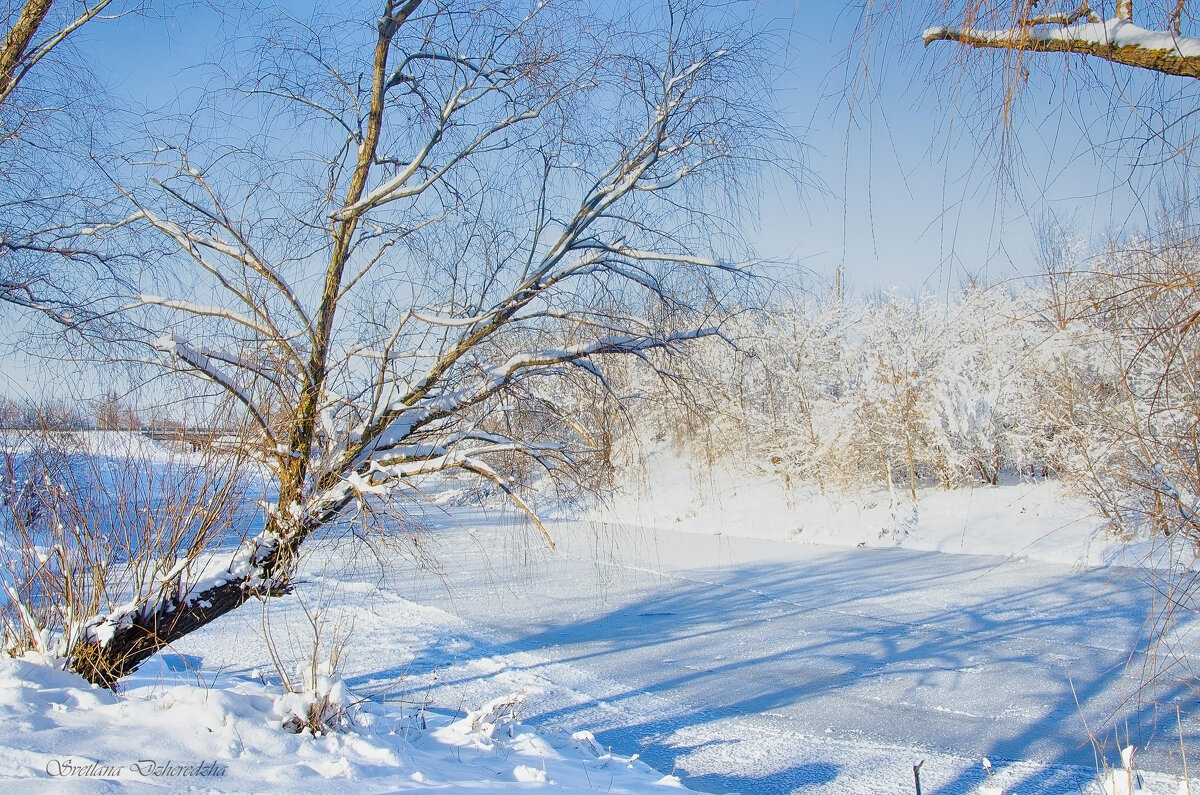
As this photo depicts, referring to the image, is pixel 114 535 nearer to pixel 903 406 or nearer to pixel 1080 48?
pixel 1080 48

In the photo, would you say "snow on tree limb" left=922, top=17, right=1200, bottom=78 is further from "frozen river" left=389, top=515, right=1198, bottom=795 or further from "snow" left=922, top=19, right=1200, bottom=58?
"frozen river" left=389, top=515, right=1198, bottom=795

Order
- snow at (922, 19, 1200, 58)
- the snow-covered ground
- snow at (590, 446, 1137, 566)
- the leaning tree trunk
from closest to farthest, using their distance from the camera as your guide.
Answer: snow at (922, 19, 1200, 58) < the snow-covered ground < the leaning tree trunk < snow at (590, 446, 1137, 566)

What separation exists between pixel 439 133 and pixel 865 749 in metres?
4.52

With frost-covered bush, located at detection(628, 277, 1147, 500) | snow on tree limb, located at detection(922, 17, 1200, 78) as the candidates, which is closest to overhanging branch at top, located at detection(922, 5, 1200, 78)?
snow on tree limb, located at detection(922, 17, 1200, 78)

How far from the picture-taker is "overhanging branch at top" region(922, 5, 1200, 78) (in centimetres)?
112

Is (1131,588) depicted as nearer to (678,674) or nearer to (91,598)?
(678,674)

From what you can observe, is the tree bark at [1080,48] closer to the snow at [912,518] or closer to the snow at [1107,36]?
the snow at [1107,36]

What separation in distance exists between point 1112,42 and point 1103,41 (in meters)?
0.01

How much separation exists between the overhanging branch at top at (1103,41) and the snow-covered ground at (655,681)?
1364 mm

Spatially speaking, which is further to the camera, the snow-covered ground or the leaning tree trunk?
the leaning tree trunk

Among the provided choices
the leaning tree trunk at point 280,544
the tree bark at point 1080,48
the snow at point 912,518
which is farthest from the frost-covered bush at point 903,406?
the tree bark at point 1080,48

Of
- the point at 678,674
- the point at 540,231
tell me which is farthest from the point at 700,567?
the point at 540,231

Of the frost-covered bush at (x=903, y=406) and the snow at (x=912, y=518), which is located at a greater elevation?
the frost-covered bush at (x=903, y=406)

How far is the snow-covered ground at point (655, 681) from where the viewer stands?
2371 mm
